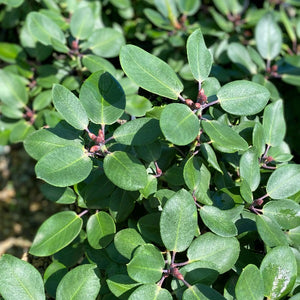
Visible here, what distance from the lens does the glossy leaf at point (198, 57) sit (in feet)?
3.20

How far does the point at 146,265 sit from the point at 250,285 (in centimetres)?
22

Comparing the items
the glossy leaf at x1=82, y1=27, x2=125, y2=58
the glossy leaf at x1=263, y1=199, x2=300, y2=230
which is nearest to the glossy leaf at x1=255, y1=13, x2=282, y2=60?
the glossy leaf at x1=82, y1=27, x2=125, y2=58

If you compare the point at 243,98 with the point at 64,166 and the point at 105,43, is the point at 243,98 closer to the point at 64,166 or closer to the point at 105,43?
the point at 64,166

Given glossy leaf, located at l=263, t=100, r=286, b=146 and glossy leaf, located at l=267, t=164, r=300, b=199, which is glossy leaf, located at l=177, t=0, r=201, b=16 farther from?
glossy leaf, located at l=267, t=164, r=300, b=199

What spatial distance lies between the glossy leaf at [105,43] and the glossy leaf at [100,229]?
77 centimetres

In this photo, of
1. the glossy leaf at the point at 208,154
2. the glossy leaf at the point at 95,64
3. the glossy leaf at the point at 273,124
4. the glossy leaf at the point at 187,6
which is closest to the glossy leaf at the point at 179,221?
the glossy leaf at the point at 208,154

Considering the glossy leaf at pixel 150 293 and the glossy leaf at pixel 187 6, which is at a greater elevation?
the glossy leaf at pixel 187 6

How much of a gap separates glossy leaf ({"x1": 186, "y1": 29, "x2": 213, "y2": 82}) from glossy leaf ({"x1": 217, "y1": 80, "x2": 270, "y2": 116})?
6 centimetres

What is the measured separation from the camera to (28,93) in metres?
1.83

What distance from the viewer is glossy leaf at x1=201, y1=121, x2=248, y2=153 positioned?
92 centimetres

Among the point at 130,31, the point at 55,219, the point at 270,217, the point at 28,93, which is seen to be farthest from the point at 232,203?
the point at 130,31

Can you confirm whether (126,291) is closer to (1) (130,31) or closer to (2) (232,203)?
(2) (232,203)

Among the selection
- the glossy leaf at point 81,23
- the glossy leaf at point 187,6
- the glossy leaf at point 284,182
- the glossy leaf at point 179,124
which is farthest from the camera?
the glossy leaf at point 187,6

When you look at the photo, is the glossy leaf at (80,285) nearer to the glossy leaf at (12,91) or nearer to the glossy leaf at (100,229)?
the glossy leaf at (100,229)
